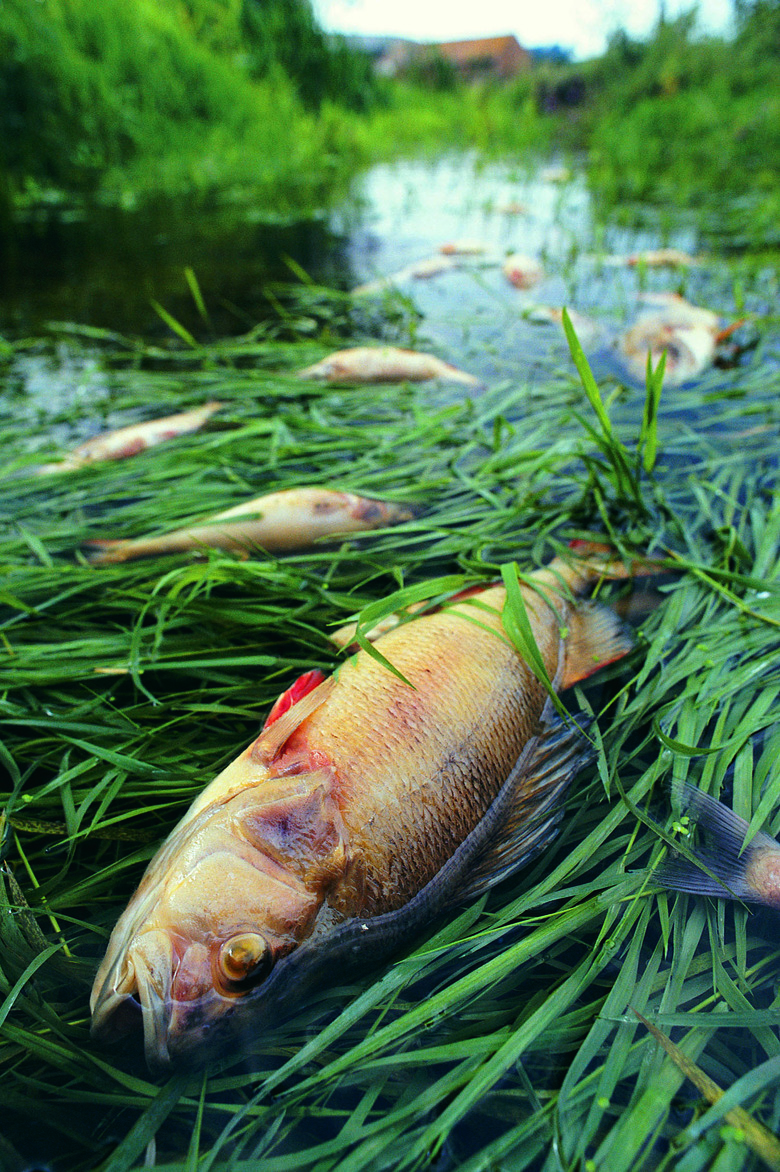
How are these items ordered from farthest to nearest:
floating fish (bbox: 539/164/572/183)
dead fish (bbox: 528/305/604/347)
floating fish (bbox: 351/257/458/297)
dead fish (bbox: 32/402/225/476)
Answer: floating fish (bbox: 539/164/572/183), floating fish (bbox: 351/257/458/297), dead fish (bbox: 528/305/604/347), dead fish (bbox: 32/402/225/476)

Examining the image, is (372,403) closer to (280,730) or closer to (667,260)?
(280,730)

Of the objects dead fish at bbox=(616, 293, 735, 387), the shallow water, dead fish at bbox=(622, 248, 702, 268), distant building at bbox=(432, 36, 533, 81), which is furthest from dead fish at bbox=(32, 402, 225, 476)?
distant building at bbox=(432, 36, 533, 81)

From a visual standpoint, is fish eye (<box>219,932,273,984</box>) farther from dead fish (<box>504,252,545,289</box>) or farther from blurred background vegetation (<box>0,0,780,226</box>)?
blurred background vegetation (<box>0,0,780,226</box>)

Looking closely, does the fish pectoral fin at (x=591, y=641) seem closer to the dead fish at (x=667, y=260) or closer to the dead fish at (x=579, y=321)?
the dead fish at (x=579, y=321)

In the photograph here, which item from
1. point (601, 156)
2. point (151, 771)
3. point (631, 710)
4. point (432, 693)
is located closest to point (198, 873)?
point (151, 771)

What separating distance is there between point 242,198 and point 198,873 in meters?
11.1

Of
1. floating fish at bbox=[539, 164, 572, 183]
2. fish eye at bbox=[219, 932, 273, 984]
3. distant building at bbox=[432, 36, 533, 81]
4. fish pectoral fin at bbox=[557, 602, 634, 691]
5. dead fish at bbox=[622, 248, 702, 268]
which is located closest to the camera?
fish eye at bbox=[219, 932, 273, 984]

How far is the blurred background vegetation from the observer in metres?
9.65

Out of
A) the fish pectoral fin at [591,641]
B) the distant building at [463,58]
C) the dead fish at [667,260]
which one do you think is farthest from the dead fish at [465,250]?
the distant building at [463,58]

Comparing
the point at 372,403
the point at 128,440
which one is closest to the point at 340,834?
the point at 128,440

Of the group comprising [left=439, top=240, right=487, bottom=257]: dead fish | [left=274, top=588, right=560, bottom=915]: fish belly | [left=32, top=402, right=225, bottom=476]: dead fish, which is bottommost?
[left=274, top=588, right=560, bottom=915]: fish belly

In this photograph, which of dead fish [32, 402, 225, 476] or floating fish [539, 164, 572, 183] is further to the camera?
floating fish [539, 164, 572, 183]

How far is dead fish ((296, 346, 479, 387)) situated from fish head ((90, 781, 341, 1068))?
312 cm

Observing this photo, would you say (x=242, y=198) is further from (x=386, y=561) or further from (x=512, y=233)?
(x=386, y=561)
